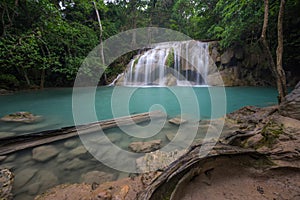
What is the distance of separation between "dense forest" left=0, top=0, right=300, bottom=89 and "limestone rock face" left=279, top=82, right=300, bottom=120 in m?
4.41

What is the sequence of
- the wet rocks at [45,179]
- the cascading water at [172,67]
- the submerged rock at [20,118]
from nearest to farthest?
the wet rocks at [45,179], the submerged rock at [20,118], the cascading water at [172,67]

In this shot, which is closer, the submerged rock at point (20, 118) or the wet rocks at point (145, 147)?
the wet rocks at point (145, 147)

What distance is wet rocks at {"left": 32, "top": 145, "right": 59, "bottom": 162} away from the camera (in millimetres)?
1906

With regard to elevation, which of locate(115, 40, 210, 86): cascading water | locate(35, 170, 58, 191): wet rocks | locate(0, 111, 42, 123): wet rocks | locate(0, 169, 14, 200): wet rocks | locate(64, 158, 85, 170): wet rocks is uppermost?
locate(115, 40, 210, 86): cascading water

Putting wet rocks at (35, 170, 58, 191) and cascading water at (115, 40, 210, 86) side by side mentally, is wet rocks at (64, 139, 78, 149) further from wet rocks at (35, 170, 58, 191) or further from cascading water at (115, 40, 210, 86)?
cascading water at (115, 40, 210, 86)

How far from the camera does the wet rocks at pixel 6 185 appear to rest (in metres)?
1.24

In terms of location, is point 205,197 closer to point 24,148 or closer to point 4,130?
point 24,148

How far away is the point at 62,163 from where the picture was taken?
1.87 metres

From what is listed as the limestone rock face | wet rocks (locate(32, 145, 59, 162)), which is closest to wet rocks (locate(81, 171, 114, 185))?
wet rocks (locate(32, 145, 59, 162))

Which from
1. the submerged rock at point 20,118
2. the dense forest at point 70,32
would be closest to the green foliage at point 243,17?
the dense forest at point 70,32

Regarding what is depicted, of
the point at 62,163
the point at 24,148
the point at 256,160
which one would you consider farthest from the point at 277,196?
the point at 24,148

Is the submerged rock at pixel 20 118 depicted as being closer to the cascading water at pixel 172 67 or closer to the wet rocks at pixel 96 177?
the wet rocks at pixel 96 177

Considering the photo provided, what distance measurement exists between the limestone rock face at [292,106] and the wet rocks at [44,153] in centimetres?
325

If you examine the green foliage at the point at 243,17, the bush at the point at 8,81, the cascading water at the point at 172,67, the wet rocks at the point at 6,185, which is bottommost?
the wet rocks at the point at 6,185
